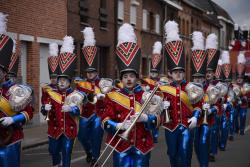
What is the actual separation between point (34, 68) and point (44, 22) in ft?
5.92

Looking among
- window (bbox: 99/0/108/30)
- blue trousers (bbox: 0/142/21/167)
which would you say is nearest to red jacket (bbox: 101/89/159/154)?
blue trousers (bbox: 0/142/21/167)

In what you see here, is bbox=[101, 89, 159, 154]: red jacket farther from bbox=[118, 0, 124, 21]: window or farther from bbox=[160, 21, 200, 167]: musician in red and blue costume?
bbox=[118, 0, 124, 21]: window

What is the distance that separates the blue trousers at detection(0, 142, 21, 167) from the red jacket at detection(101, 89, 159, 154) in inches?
44.5

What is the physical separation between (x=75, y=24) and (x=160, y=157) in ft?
40.1

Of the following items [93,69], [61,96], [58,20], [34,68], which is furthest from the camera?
[58,20]

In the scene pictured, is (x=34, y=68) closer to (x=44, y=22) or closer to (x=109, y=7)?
(x=44, y=22)

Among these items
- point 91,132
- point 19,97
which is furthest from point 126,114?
point 91,132

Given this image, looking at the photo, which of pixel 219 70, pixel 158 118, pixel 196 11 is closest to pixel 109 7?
pixel 219 70

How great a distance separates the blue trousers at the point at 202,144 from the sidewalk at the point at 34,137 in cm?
584

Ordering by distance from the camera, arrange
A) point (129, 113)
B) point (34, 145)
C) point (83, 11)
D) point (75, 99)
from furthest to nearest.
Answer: point (83, 11) < point (34, 145) < point (75, 99) < point (129, 113)

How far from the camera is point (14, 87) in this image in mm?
7121

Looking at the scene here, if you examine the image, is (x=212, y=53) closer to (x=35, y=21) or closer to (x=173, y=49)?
(x=173, y=49)

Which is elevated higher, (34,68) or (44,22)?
(44,22)

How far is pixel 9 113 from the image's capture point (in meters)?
7.11
